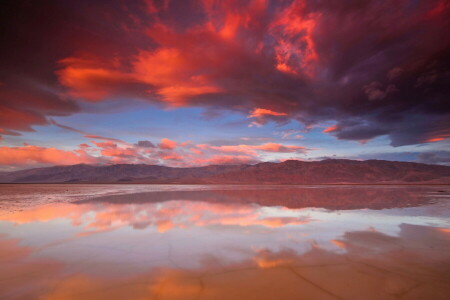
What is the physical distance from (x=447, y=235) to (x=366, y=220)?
Answer: 2765 millimetres

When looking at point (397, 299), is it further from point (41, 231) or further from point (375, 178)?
point (375, 178)

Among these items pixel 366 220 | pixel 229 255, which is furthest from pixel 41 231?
pixel 366 220

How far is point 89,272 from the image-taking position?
4.43m

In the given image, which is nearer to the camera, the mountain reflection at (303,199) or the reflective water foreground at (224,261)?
the reflective water foreground at (224,261)

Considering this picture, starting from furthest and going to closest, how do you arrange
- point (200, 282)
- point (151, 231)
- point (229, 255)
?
point (151, 231) < point (229, 255) < point (200, 282)

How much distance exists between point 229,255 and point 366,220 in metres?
7.31

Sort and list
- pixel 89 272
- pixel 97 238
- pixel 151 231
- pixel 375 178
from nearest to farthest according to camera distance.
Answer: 1. pixel 89 272
2. pixel 97 238
3. pixel 151 231
4. pixel 375 178

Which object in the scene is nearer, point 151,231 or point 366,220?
point 151,231

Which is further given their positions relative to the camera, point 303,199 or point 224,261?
point 303,199

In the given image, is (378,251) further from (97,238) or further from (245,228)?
(97,238)

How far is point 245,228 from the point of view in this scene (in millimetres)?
8227

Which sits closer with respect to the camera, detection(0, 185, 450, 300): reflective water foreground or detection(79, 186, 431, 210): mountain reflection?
detection(0, 185, 450, 300): reflective water foreground

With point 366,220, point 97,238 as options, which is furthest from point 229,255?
point 366,220

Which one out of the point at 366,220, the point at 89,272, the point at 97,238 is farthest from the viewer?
the point at 366,220
